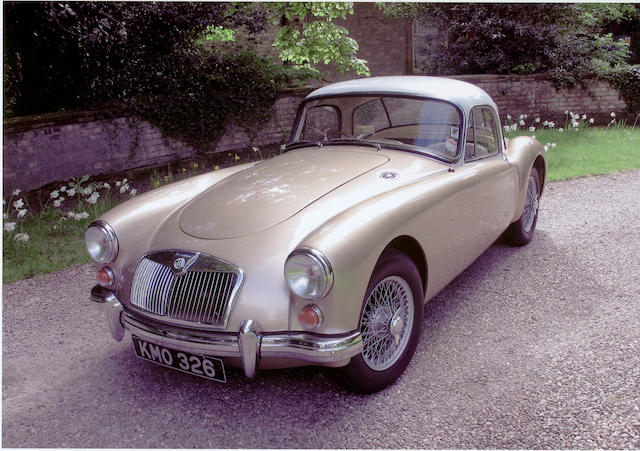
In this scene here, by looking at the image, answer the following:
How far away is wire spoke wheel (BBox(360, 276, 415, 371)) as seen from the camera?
271cm

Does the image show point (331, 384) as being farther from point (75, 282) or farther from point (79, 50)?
point (79, 50)

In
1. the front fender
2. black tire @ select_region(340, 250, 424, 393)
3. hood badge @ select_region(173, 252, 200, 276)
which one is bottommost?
black tire @ select_region(340, 250, 424, 393)

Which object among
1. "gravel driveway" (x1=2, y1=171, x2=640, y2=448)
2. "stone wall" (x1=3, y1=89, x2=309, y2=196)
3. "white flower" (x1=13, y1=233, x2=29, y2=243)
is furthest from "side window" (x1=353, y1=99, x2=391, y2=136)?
"stone wall" (x1=3, y1=89, x2=309, y2=196)

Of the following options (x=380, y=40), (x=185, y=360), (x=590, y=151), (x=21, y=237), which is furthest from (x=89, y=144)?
(x=380, y=40)

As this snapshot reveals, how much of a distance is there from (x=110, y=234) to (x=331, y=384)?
4.94 feet

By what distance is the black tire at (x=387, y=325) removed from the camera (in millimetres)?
2662

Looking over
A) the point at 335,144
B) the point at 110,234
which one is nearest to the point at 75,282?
the point at 110,234

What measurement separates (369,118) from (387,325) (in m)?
1.82

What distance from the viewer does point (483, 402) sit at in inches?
105

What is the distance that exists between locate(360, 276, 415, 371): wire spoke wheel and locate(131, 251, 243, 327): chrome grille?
0.70 m

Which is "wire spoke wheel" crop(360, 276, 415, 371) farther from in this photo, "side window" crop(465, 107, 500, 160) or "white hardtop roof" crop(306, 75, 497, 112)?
"white hardtop roof" crop(306, 75, 497, 112)

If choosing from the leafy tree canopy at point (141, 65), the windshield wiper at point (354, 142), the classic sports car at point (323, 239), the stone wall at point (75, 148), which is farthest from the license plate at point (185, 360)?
the leafy tree canopy at point (141, 65)

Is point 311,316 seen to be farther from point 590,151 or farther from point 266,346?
point 590,151

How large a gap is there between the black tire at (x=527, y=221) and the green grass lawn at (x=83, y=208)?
Result: 8.65ft
